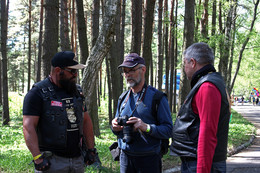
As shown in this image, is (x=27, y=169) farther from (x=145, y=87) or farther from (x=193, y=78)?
(x=193, y=78)

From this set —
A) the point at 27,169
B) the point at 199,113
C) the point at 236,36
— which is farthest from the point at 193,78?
the point at 236,36

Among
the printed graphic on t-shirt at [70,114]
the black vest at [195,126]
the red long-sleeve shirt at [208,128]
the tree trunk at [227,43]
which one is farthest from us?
the tree trunk at [227,43]

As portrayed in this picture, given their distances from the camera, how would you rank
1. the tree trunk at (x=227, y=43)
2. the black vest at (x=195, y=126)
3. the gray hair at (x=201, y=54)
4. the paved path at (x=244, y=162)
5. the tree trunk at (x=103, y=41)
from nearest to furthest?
1. the black vest at (x=195, y=126)
2. the gray hair at (x=201, y=54)
3. the tree trunk at (x=103, y=41)
4. the paved path at (x=244, y=162)
5. the tree trunk at (x=227, y=43)

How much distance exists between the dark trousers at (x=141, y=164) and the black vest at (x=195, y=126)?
29.4 inches

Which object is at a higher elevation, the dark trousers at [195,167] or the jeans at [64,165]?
the dark trousers at [195,167]

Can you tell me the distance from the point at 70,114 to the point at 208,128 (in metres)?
1.68

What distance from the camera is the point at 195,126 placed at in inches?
119

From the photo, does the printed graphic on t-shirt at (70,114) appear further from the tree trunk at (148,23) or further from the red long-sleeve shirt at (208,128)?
the tree trunk at (148,23)

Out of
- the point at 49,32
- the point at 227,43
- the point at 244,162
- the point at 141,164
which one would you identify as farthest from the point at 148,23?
the point at 227,43

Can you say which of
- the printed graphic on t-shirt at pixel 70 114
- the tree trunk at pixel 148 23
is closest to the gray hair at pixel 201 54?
the printed graphic on t-shirt at pixel 70 114

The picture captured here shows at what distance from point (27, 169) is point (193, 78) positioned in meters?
4.80

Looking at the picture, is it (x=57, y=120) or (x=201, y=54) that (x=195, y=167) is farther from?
(x=57, y=120)

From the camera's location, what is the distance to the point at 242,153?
1080cm

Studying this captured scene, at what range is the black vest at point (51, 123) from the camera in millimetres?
3467
